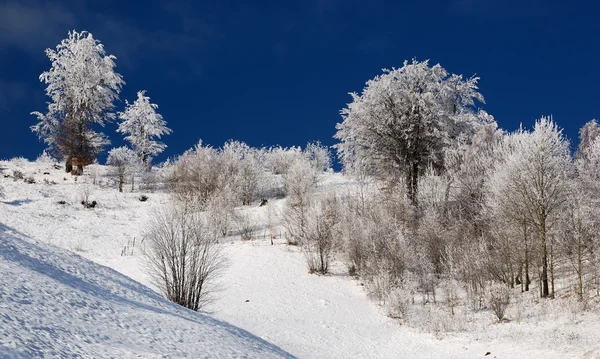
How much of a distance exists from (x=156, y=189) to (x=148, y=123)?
13427 millimetres

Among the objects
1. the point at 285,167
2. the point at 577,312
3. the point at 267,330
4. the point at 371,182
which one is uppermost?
the point at 285,167

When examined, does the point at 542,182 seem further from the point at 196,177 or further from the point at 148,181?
the point at 148,181

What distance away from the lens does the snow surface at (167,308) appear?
550 centimetres

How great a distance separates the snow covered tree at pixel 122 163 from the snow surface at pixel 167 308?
3482 mm

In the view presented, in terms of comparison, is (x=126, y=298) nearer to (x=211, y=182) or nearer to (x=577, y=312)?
(x=577, y=312)

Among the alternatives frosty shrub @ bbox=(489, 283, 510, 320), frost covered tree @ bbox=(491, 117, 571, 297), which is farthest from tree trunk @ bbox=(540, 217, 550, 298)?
frosty shrub @ bbox=(489, 283, 510, 320)

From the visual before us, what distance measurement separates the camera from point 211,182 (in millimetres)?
43562

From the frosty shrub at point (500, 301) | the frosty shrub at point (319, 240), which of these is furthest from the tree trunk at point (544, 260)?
the frosty shrub at point (319, 240)

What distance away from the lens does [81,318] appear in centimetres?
573

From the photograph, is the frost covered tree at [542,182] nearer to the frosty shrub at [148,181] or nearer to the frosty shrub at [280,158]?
the frosty shrub at [148,181]

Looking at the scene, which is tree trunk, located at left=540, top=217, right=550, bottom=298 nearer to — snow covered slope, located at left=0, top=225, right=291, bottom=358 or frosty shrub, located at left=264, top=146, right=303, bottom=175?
snow covered slope, located at left=0, top=225, right=291, bottom=358

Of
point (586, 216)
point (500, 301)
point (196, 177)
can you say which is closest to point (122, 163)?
point (196, 177)

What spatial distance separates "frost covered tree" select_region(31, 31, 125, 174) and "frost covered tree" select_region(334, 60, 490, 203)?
93.6ft

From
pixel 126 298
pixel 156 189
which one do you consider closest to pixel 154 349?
pixel 126 298
